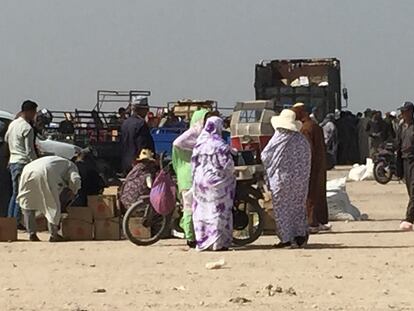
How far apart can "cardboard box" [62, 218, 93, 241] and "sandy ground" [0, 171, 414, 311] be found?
547 mm

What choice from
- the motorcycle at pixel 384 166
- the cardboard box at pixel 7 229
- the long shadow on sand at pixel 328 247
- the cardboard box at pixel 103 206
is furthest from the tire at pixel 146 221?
the motorcycle at pixel 384 166

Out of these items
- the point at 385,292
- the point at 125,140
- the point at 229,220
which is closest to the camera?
the point at 385,292

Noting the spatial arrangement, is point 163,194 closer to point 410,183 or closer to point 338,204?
point 410,183

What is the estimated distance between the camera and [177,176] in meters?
14.0

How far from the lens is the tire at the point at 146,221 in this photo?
14.2 meters

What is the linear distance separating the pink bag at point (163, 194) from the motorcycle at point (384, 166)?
14094 millimetres

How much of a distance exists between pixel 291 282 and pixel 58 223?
5236 mm

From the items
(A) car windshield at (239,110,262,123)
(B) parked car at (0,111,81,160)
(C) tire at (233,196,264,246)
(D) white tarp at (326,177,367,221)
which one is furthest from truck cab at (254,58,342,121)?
(C) tire at (233,196,264,246)

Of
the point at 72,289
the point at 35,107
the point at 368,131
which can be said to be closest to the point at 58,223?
the point at 35,107

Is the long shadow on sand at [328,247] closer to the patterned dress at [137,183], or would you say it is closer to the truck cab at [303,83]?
the patterned dress at [137,183]

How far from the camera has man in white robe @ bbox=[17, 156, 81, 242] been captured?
1482 centimetres

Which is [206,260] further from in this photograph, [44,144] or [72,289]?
[44,144]

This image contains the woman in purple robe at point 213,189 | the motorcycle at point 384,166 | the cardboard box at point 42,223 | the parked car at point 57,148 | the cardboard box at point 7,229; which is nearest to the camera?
the woman in purple robe at point 213,189

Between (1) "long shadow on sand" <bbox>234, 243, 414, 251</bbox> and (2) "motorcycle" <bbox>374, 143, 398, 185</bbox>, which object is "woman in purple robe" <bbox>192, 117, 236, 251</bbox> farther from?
(2) "motorcycle" <bbox>374, 143, 398, 185</bbox>
